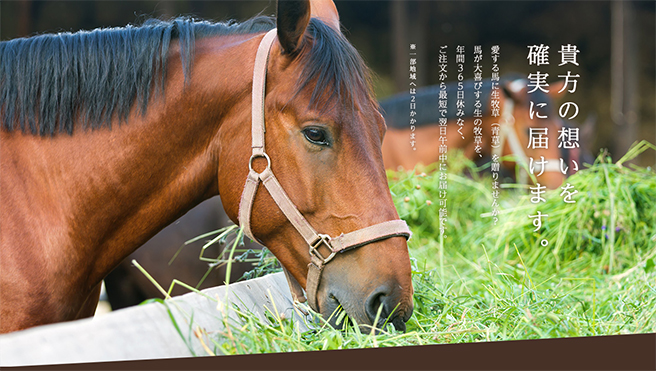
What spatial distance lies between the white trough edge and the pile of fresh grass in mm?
81

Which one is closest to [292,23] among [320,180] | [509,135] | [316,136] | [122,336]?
[316,136]

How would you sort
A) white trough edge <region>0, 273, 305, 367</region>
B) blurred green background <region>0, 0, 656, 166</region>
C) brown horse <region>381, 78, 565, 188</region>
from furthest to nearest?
blurred green background <region>0, 0, 656, 166</region>
brown horse <region>381, 78, 565, 188</region>
white trough edge <region>0, 273, 305, 367</region>

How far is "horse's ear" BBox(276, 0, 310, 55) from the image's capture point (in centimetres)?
137

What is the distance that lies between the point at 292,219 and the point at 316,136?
24 centimetres

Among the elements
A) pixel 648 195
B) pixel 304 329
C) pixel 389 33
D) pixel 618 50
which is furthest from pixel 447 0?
pixel 304 329

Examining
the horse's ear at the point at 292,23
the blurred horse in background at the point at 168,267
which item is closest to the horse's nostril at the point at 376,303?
the horse's ear at the point at 292,23

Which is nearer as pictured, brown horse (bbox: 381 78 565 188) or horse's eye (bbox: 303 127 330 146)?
horse's eye (bbox: 303 127 330 146)

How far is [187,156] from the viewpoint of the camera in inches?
60.8

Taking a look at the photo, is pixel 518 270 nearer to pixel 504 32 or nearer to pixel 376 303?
pixel 376 303

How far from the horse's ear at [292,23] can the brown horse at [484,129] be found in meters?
2.25

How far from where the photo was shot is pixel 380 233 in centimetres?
138

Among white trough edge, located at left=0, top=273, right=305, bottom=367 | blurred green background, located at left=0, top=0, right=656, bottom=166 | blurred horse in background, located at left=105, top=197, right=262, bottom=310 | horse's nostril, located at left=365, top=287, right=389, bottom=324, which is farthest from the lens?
blurred green background, located at left=0, top=0, right=656, bottom=166

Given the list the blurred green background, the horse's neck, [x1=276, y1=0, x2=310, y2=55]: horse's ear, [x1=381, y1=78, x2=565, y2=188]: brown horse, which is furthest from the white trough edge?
the blurred green background

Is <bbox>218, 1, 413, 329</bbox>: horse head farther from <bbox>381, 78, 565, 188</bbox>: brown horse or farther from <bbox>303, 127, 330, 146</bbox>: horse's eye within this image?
<bbox>381, 78, 565, 188</bbox>: brown horse
